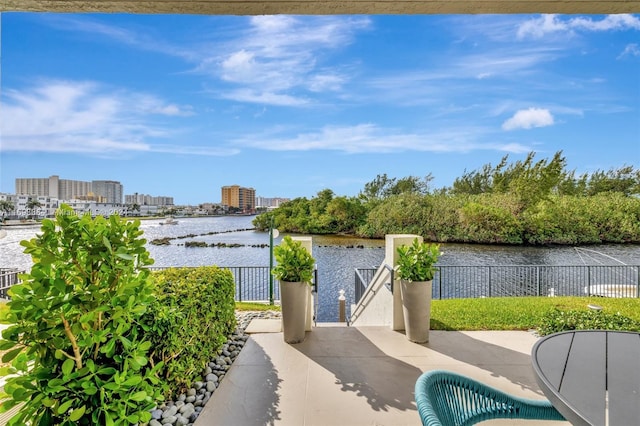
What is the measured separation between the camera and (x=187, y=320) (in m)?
2.45

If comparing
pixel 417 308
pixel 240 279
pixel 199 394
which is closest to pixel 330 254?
pixel 240 279

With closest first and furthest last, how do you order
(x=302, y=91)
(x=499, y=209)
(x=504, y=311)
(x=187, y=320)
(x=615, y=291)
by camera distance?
(x=187, y=320)
(x=504, y=311)
(x=615, y=291)
(x=302, y=91)
(x=499, y=209)

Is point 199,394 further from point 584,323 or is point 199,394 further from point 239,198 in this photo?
point 239,198

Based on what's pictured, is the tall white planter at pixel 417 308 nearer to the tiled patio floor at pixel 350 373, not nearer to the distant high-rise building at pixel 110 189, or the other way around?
the tiled patio floor at pixel 350 373

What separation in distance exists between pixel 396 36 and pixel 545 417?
9058 mm

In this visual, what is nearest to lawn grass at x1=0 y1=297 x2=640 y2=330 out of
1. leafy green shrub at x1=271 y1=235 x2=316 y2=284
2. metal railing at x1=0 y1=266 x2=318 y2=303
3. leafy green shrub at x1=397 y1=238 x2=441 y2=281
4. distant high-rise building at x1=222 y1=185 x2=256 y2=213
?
leafy green shrub at x1=397 y1=238 x2=441 y2=281

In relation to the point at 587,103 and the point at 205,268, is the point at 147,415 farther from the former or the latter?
the point at 587,103

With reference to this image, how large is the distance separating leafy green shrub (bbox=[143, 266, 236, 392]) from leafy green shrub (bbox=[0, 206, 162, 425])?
472 mm

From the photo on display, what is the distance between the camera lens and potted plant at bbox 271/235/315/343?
357 centimetres

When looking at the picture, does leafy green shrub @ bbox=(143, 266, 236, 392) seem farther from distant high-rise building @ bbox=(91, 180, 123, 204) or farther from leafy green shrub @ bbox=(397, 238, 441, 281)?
distant high-rise building @ bbox=(91, 180, 123, 204)

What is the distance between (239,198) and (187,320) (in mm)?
16411

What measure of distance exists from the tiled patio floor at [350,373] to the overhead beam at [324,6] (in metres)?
2.78

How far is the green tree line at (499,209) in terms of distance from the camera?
14.6 metres

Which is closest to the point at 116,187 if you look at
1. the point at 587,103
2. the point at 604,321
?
the point at 604,321
